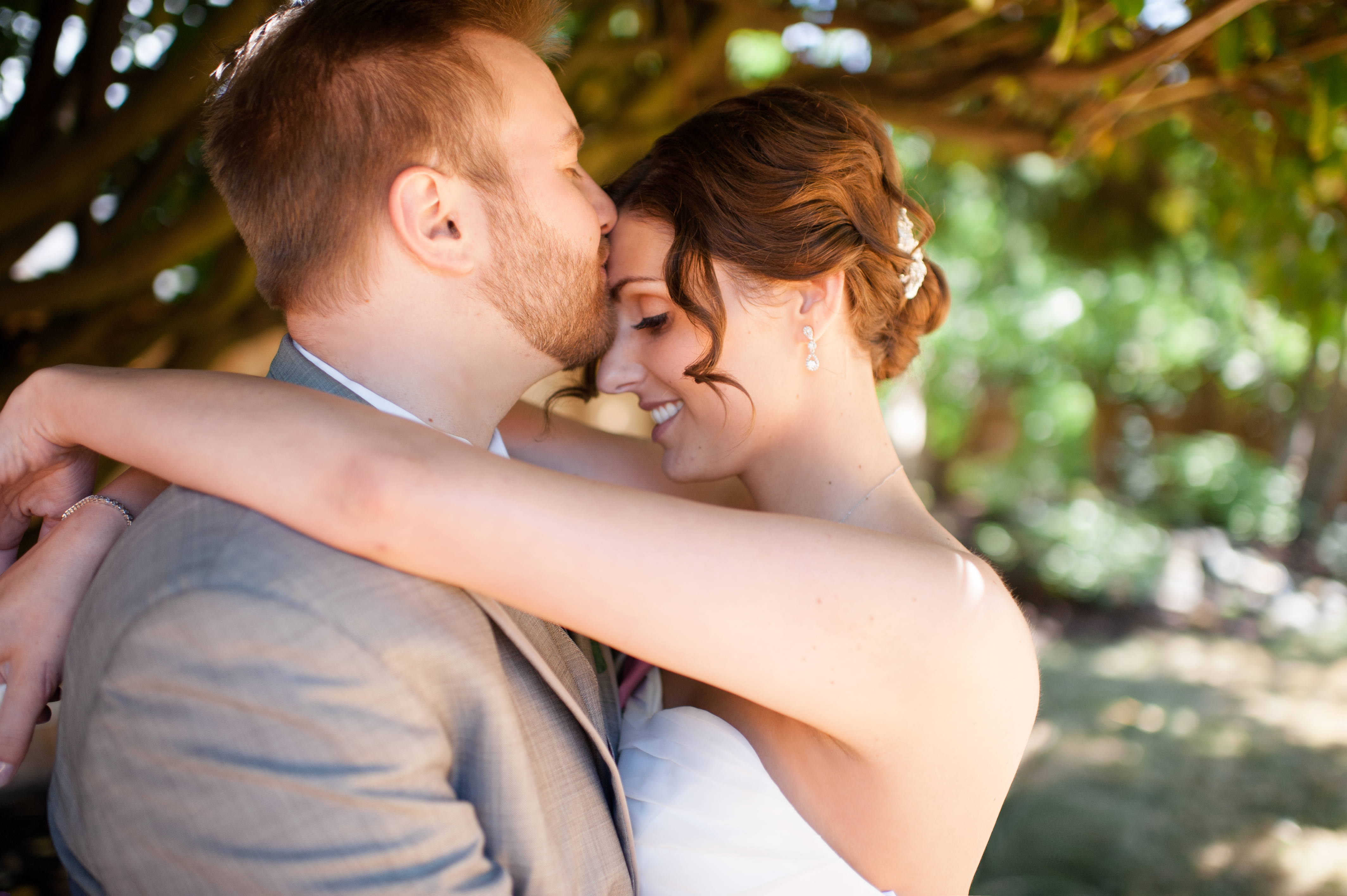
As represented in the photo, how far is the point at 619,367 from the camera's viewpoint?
2.10 meters

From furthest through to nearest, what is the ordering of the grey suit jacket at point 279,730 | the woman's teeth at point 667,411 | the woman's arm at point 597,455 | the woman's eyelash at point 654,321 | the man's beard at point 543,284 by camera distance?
the woman's arm at point 597,455
the woman's teeth at point 667,411
the woman's eyelash at point 654,321
the man's beard at point 543,284
the grey suit jacket at point 279,730

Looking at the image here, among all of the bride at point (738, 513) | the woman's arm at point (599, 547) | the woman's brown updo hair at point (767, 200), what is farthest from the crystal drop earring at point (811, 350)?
the woman's arm at point (599, 547)

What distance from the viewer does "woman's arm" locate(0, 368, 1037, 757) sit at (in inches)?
48.5

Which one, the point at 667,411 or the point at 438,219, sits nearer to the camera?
the point at 438,219

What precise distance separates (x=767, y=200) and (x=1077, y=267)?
10.5m

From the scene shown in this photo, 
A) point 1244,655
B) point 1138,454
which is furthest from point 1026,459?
point 1244,655

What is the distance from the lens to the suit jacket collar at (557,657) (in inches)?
55.1

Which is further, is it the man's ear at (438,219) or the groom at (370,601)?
the man's ear at (438,219)

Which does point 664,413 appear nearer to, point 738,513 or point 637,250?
point 637,250

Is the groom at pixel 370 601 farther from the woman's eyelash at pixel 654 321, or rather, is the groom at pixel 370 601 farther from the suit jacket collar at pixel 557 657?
the woman's eyelash at pixel 654 321

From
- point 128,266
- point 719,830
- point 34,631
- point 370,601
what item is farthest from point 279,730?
point 128,266

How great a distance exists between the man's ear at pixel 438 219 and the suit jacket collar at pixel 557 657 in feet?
0.93

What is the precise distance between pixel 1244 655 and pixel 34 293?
867 centimetres

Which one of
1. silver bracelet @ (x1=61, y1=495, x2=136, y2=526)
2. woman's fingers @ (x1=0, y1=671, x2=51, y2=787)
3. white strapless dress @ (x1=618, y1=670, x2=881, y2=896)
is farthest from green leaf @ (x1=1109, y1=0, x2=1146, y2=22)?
woman's fingers @ (x1=0, y1=671, x2=51, y2=787)
